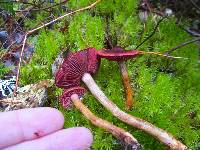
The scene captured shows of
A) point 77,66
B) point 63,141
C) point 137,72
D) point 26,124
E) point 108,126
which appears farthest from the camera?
point 137,72

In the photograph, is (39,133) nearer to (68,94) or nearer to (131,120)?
(68,94)

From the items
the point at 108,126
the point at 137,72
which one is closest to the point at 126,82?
the point at 137,72

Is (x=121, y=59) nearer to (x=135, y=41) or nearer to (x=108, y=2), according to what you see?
(x=135, y=41)

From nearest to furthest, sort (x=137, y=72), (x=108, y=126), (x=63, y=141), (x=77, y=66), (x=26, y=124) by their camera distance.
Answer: (x=63, y=141), (x=26, y=124), (x=108, y=126), (x=77, y=66), (x=137, y=72)

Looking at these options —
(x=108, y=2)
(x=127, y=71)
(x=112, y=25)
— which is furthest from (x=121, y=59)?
(x=108, y=2)

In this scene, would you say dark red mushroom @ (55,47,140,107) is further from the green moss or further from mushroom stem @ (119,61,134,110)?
the green moss
